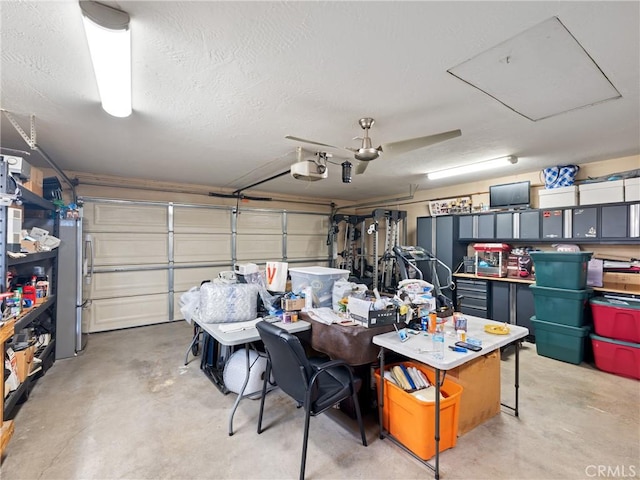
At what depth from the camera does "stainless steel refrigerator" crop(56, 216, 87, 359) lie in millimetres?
3643

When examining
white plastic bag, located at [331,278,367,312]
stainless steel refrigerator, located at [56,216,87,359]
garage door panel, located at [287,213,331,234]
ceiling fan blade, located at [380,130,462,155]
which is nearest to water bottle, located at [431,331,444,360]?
white plastic bag, located at [331,278,367,312]

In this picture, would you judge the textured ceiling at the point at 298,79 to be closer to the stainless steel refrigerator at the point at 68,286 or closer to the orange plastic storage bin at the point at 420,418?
the stainless steel refrigerator at the point at 68,286

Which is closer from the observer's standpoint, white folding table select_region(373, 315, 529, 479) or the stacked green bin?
white folding table select_region(373, 315, 529, 479)

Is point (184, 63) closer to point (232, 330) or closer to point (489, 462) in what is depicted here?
point (232, 330)

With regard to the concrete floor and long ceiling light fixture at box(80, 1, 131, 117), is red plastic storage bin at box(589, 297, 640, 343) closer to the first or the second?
the concrete floor

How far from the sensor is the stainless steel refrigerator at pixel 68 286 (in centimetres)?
364

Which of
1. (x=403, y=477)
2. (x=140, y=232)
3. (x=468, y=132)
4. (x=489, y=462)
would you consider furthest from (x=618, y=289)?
(x=140, y=232)

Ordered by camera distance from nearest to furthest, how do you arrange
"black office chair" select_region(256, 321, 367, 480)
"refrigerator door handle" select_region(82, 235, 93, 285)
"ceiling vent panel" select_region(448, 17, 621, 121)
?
"ceiling vent panel" select_region(448, 17, 621, 121)
"black office chair" select_region(256, 321, 367, 480)
"refrigerator door handle" select_region(82, 235, 93, 285)

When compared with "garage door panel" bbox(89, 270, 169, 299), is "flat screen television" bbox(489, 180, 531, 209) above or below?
above

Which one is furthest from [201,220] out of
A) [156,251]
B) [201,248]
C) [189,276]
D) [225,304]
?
[225,304]

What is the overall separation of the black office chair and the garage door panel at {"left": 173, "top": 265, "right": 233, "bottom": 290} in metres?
4.17

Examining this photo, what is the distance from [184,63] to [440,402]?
267 centimetres

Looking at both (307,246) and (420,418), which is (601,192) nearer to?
(420,418)

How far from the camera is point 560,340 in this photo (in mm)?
3551
